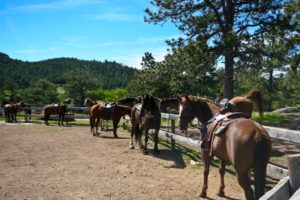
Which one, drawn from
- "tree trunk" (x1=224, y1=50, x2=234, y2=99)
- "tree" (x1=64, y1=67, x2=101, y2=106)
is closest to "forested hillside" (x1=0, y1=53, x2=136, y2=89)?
"tree" (x1=64, y1=67, x2=101, y2=106)

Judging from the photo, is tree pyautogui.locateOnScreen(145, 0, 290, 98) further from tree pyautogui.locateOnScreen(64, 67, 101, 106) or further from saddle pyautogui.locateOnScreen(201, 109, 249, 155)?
tree pyautogui.locateOnScreen(64, 67, 101, 106)

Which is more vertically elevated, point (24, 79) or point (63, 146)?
point (24, 79)

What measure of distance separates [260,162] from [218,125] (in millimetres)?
1129

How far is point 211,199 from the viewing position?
577cm

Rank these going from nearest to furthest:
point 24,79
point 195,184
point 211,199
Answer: point 211,199 < point 195,184 < point 24,79

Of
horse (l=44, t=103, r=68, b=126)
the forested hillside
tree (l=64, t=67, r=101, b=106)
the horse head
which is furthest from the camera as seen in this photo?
the forested hillside

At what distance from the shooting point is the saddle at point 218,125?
4.89 meters

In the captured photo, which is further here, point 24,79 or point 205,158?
point 24,79

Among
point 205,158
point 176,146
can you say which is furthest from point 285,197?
point 176,146

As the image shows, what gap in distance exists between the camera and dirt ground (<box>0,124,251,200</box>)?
601 cm

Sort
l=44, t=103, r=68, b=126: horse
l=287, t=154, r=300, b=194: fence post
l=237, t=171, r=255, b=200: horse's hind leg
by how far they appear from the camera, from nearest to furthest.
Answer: l=287, t=154, r=300, b=194: fence post
l=237, t=171, r=255, b=200: horse's hind leg
l=44, t=103, r=68, b=126: horse

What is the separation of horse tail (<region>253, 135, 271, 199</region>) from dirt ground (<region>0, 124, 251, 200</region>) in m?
1.89

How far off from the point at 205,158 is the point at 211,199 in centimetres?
73

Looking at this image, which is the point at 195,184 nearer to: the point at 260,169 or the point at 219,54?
the point at 260,169
